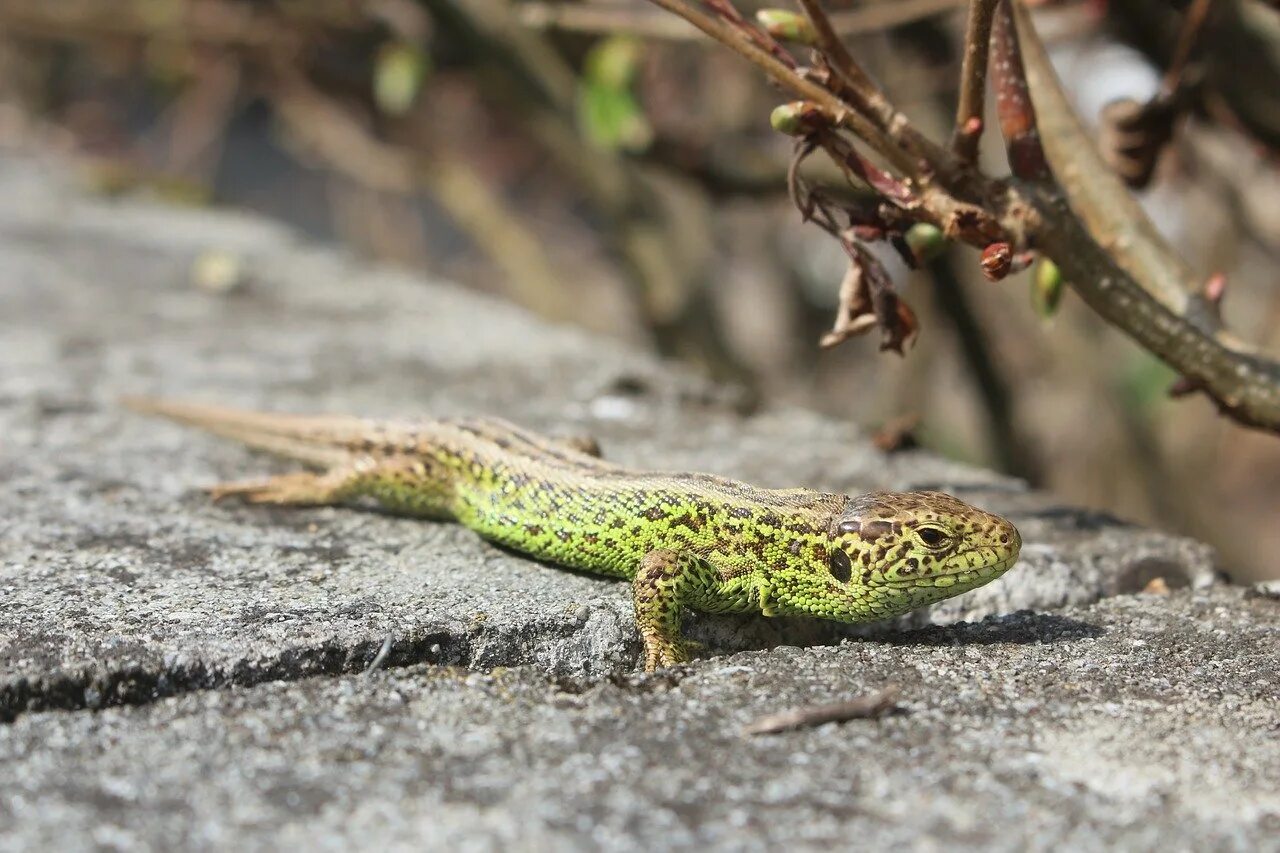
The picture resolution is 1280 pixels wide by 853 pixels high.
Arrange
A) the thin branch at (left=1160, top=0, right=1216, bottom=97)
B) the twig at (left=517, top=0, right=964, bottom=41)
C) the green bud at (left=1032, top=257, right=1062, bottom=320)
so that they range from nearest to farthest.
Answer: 1. the green bud at (left=1032, top=257, right=1062, bottom=320)
2. the thin branch at (left=1160, top=0, right=1216, bottom=97)
3. the twig at (left=517, top=0, right=964, bottom=41)

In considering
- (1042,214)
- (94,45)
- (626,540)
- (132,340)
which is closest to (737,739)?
(626,540)

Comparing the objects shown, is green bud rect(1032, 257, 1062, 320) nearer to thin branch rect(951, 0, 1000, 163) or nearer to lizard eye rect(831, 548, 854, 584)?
thin branch rect(951, 0, 1000, 163)

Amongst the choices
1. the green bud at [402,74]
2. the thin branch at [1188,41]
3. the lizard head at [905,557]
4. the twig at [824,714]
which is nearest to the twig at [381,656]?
the twig at [824,714]

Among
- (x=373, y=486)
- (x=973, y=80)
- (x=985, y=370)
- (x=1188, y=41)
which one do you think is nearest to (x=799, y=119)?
(x=973, y=80)

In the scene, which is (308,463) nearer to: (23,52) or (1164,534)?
(1164,534)

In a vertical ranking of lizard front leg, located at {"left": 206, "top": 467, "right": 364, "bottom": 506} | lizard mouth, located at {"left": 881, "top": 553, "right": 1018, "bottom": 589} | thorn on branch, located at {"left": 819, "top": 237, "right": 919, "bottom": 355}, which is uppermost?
thorn on branch, located at {"left": 819, "top": 237, "right": 919, "bottom": 355}

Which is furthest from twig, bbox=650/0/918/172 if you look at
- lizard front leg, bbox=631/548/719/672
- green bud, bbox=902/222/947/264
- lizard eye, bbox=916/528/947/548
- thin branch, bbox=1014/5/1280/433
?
lizard front leg, bbox=631/548/719/672
